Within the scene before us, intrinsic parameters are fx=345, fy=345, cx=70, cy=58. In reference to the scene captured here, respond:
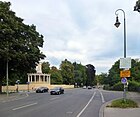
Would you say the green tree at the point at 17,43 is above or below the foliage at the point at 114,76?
above

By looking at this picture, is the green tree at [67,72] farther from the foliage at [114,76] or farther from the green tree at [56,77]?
the foliage at [114,76]

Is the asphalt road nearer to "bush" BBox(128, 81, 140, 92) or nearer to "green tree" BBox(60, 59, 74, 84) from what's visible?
"bush" BBox(128, 81, 140, 92)

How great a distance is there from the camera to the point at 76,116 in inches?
728

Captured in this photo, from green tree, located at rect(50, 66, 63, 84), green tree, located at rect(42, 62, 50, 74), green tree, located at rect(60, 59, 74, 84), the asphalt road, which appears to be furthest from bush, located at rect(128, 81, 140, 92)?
green tree, located at rect(60, 59, 74, 84)

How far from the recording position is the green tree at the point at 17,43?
51062 mm

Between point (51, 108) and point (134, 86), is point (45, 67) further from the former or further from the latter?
point (51, 108)

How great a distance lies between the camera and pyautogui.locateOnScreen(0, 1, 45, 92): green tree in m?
51.1

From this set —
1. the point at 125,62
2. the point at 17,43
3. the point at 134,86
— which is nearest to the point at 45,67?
the point at 134,86

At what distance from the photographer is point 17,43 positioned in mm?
54938

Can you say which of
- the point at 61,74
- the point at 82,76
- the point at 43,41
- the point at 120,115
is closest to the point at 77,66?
the point at 82,76

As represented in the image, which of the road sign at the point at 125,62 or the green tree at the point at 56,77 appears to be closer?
the road sign at the point at 125,62

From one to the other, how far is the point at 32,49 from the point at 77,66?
5025 inches

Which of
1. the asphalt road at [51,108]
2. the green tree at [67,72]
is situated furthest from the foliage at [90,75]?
the asphalt road at [51,108]

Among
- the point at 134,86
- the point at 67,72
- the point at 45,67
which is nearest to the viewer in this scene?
the point at 134,86
